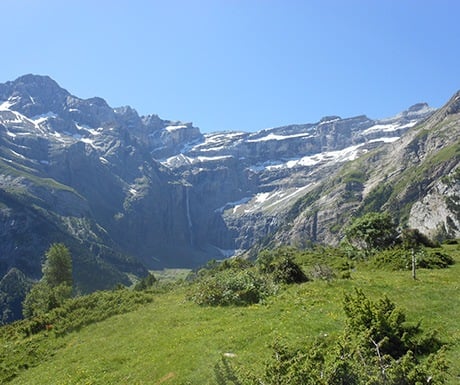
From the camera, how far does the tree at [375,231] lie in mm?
70750

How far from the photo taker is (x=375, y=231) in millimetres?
72000

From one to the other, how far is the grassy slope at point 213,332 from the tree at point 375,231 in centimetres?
3118

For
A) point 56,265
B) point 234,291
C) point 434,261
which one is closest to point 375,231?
point 434,261

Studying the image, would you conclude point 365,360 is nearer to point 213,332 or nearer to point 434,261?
point 213,332

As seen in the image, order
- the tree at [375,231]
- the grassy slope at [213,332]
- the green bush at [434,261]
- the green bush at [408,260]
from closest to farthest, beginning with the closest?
the grassy slope at [213,332] → the green bush at [434,261] → the green bush at [408,260] → the tree at [375,231]

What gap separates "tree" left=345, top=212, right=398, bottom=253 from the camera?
2785 inches

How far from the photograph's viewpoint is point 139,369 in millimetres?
24750

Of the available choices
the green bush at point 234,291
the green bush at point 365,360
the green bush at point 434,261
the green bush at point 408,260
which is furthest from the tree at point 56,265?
the green bush at point 365,360

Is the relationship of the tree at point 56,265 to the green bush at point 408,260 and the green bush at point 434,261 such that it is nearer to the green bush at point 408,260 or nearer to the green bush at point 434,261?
the green bush at point 408,260

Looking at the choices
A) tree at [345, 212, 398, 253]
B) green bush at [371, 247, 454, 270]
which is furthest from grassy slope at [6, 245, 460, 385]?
tree at [345, 212, 398, 253]

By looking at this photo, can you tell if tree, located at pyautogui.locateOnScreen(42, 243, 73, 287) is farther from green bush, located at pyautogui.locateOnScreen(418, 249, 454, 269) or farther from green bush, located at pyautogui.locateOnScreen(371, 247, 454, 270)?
green bush, located at pyautogui.locateOnScreen(418, 249, 454, 269)

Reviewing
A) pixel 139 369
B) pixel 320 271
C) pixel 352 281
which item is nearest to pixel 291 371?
pixel 139 369

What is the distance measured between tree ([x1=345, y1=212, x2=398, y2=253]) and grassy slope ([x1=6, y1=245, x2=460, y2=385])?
1228 inches

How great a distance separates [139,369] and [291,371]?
14.2 metres
